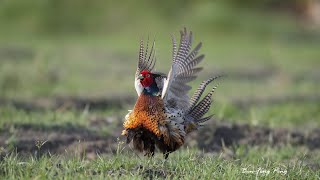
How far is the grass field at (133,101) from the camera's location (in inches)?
201

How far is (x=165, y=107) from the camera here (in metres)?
5.87

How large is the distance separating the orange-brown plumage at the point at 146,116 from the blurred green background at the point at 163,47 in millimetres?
3627

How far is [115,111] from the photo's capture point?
9.95m

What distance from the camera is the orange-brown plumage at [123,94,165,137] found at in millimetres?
5688

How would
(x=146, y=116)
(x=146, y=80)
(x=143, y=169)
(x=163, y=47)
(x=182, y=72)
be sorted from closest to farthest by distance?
1. (x=143, y=169)
2. (x=146, y=116)
3. (x=146, y=80)
4. (x=182, y=72)
5. (x=163, y=47)

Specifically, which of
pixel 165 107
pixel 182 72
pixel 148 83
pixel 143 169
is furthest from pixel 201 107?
pixel 143 169

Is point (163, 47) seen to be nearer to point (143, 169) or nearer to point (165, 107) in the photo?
point (165, 107)

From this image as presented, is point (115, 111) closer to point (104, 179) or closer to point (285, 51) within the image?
point (104, 179)

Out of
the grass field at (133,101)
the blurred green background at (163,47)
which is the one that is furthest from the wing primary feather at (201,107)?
the blurred green background at (163,47)

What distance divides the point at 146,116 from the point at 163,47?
17.3 metres

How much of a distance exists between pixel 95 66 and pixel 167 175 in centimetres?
1308

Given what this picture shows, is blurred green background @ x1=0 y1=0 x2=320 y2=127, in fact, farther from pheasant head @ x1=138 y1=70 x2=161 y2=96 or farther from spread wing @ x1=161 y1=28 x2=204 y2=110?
pheasant head @ x1=138 y1=70 x2=161 y2=96

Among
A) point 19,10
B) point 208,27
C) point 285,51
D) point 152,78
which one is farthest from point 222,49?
point 152,78

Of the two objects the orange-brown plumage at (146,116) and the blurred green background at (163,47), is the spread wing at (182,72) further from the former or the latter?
Answer: the blurred green background at (163,47)
